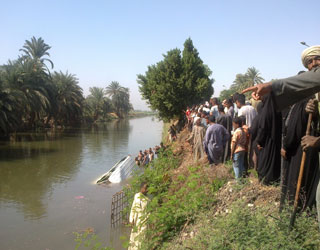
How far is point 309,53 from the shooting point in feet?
7.41

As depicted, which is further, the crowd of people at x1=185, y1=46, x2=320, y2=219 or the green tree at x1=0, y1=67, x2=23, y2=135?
the green tree at x1=0, y1=67, x2=23, y2=135

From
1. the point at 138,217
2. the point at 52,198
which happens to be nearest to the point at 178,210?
the point at 138,217

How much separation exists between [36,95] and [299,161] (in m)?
35.4

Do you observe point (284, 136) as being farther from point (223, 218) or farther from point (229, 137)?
point (229, 137)

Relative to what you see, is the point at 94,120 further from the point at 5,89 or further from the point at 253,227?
the point at 253,227

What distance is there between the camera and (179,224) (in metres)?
4.98

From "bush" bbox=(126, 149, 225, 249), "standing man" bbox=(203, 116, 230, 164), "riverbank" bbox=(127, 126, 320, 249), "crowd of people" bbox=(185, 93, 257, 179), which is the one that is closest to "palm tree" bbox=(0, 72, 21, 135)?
"crowd of people" bbox=(185, 93, 257, 179)

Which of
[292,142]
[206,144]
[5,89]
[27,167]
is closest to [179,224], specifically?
[206,144]

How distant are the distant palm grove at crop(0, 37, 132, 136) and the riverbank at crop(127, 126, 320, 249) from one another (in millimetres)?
27016

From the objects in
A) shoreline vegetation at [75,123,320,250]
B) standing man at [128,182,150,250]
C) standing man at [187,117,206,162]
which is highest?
standing man at [187,117,206,162]

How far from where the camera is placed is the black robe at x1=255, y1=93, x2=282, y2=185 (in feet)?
12.2

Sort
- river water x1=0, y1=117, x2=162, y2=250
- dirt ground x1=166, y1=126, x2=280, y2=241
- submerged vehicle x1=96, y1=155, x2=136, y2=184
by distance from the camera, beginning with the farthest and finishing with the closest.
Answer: submerged vehicle x1=96, y1=155, x2=136, y2=184 < river water x1=0, y1=117, x2=162, y2=250 < dirt ground x1=166, y1=126, x2=280, y2=241

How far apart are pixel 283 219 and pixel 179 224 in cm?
240

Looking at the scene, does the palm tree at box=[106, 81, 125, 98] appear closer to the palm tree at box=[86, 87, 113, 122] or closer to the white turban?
the palm tree at box=[86, 87, 113, 122]
